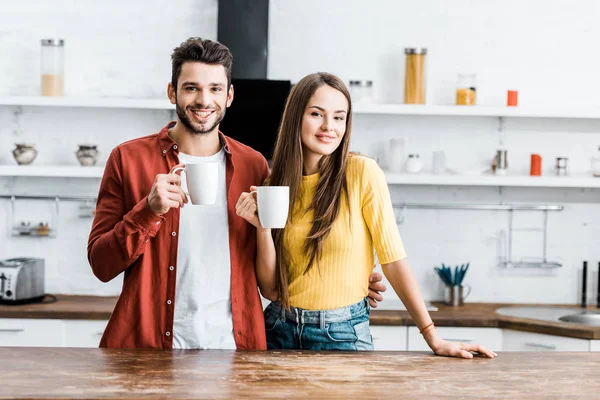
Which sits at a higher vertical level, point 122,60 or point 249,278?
point 122,60

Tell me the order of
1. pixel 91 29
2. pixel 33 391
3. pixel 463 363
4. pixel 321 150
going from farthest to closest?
1. pixel 91 29
2. pixel 321 150
3. pixel 463 363
4. pixel 33 391

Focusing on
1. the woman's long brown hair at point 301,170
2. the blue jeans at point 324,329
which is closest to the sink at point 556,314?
the blue jeans at point 324,329

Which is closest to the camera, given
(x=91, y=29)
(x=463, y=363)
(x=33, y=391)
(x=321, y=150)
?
(x=33, y=391)

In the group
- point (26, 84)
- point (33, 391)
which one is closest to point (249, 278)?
point (33, 391)

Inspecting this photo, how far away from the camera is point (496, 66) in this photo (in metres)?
4.11

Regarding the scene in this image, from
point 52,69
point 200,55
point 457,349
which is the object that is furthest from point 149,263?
point 52,69

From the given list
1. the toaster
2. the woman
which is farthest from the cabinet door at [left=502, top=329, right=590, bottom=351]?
the toaster

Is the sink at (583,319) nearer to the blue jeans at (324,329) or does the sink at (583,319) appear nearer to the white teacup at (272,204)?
the blue jeans at (324,329)

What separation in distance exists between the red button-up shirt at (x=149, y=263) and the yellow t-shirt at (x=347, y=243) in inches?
5.5

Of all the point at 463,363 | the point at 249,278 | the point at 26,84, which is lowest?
the point at 463,363

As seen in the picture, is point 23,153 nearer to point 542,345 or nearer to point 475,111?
point 475,111

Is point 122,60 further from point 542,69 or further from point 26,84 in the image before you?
point 542,69

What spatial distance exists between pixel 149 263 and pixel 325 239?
502 millimetres

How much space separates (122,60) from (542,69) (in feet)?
7.62
